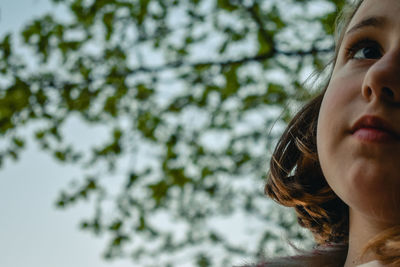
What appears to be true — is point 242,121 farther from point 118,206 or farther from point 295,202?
point 295,202

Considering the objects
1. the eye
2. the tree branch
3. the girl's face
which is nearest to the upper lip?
the girl's face

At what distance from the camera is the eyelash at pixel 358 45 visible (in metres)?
1.45

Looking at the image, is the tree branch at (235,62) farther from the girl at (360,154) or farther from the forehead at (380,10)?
the forehead at (380,10)

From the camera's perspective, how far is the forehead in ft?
4.46

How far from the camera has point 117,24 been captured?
4953 mm

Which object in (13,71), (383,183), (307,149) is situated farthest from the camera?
(13,71)

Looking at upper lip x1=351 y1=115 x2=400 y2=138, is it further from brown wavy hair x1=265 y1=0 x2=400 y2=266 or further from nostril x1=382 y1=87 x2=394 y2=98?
brown wavy hair x1=265 y1=0 x2=400 y2=266

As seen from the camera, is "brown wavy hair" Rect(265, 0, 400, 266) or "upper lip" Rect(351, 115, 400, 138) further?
"brown wavy hair" Rect(265, 0, 400, 266)

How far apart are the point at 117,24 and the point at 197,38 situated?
2.81 ft

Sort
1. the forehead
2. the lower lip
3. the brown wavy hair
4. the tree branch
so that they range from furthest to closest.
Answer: the tree branch → the brown wavy hair → the forehead → the lower lip

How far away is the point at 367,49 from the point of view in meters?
1.48

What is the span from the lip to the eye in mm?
315

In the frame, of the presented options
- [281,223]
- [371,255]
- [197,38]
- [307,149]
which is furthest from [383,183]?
[281,223]

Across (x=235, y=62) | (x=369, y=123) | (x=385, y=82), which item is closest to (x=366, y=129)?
(x=369, y=123)
